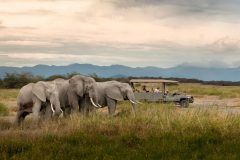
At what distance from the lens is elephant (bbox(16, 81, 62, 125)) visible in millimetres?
19016

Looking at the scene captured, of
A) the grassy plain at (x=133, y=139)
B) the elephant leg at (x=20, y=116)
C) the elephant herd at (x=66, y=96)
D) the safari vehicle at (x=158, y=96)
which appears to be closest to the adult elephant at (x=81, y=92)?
the elephant herd at (x=66, y=96)

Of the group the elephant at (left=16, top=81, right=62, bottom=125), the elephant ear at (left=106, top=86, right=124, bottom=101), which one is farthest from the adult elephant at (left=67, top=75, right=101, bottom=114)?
the elephant ear at (left=106, top=86, right=124, bottom=101)

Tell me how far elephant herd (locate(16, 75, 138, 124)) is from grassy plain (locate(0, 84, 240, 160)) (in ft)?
10.1

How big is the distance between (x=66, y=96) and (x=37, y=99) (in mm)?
2937

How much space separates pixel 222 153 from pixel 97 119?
4.61 metres

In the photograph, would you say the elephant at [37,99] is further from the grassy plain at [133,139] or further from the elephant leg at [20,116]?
the grassy plain at [133,139]

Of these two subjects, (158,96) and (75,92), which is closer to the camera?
(75,92)

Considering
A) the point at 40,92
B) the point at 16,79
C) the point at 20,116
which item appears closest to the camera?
the point at 40,92

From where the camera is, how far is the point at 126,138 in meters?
13.7

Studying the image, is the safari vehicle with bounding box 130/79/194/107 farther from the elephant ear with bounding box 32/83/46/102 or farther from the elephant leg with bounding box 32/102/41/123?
the elephant leg with bounding box 32/102/41/123

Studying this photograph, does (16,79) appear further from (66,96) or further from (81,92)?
(81,92)

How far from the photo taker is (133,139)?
538 inches

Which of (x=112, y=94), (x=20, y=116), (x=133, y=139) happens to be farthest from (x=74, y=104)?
(x=133, y=139)

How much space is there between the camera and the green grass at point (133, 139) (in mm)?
12547
